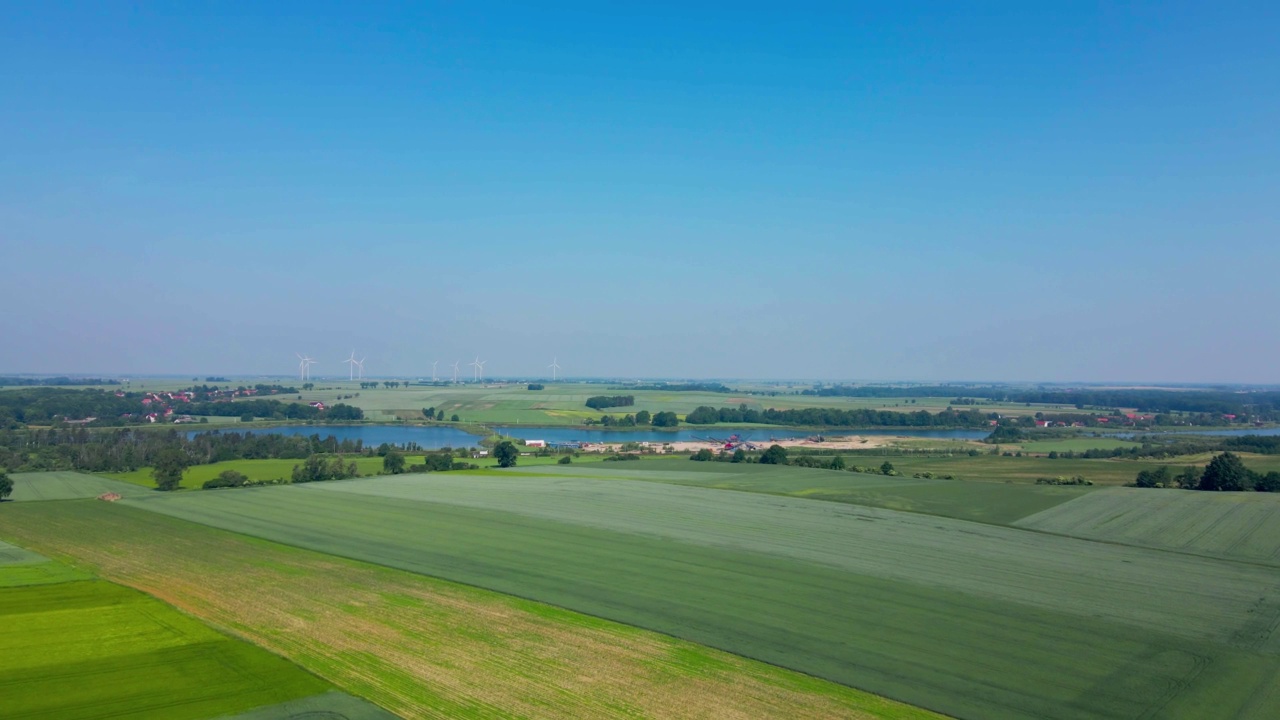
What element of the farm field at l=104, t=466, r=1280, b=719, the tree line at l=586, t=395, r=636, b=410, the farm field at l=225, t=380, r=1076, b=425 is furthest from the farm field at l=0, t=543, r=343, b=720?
the tree line at l=586, t=395, r=636, b=410

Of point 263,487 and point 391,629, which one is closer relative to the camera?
point 391,629

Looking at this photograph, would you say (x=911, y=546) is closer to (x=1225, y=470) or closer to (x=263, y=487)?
(x=1225, y=470)

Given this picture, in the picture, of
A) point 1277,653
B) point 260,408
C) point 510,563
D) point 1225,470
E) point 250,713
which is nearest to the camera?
point 250,713

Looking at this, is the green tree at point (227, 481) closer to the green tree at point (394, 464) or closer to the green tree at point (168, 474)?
the green tree at point (168, 474)

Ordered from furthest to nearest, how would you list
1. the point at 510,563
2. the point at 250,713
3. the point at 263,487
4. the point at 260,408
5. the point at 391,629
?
the point at 260,408, the point at 263,487, the point at 510,563, the point at 391,629, the point at 250,713

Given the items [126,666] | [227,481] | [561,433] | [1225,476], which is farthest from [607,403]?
[126,666]

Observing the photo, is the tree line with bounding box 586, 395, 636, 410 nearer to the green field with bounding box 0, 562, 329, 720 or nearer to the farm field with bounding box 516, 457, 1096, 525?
the farm field with bounding box 516, 457, 1096, 525

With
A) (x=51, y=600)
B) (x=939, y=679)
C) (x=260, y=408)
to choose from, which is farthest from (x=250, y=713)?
(x=260, y=408)
